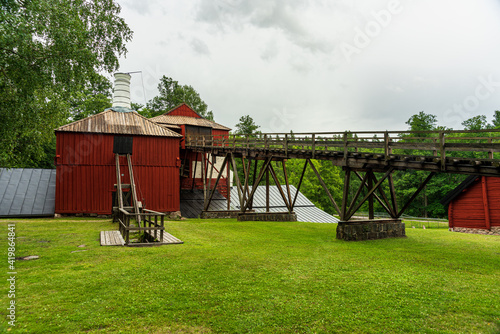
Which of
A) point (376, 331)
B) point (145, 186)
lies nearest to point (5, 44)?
point (376, 331)

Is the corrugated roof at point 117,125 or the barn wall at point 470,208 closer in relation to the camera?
the corrugated roof at point 117,125

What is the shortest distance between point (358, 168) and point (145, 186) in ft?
52.7

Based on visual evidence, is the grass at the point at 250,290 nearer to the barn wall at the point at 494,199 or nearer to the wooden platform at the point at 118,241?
the wooden platform at the point at 118,241

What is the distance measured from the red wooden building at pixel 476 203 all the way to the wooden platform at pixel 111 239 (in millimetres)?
25253

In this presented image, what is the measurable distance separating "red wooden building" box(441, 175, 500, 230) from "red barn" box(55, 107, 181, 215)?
2288cm

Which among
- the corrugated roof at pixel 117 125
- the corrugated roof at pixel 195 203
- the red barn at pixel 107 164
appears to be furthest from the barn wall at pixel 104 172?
the corrugated roof at pixel 195 203

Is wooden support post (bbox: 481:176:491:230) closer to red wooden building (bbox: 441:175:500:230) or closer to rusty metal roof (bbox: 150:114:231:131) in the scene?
red wooden building (bbox: 441:175:500:230)

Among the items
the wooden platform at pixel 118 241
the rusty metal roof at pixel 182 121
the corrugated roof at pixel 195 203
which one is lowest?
the wooden platform at pixel 118 241

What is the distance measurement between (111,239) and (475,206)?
88.0 feet

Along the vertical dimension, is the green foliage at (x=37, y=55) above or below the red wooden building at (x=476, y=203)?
above

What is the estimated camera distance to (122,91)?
31.0m

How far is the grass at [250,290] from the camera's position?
532cm

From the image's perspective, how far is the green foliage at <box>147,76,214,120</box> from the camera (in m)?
57.8

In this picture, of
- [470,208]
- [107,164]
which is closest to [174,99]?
[107,164]
